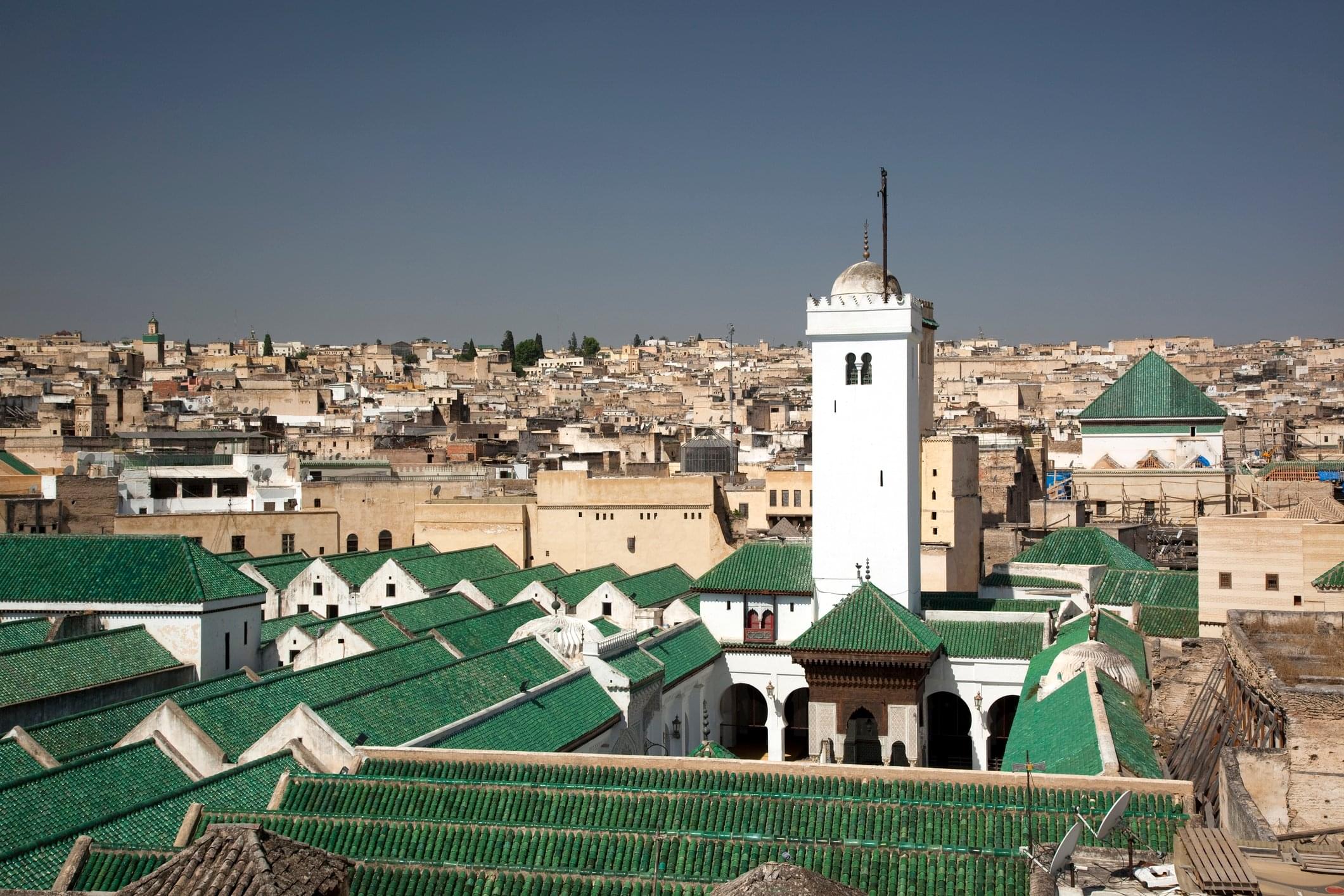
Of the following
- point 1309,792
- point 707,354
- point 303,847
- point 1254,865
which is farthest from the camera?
point 707,354

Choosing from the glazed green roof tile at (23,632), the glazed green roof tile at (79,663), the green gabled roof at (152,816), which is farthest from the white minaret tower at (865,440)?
the glazed green roof tile at (23,632)

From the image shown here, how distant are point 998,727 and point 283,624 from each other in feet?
47.8

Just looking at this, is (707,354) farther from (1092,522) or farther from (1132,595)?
(1132,595)

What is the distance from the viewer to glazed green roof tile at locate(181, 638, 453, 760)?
59.2ft

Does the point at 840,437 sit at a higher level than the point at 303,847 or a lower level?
higher

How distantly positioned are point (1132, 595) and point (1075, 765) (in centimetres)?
1312

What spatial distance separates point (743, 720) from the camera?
29906 mm

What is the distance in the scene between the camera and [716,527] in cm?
3656

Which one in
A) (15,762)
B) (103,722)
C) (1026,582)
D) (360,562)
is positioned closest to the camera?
(15,762)

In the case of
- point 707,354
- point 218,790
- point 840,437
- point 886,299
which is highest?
point 707,354

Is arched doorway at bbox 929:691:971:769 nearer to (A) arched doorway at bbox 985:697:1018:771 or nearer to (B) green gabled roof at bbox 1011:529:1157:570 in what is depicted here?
(A) arched doorway at bbox 985:697:1018:771

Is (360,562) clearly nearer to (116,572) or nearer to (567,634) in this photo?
(116,572)

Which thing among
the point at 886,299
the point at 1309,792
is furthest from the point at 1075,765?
the point at 886,299

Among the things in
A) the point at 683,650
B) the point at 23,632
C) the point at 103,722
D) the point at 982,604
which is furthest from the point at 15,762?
the point at 982,604
